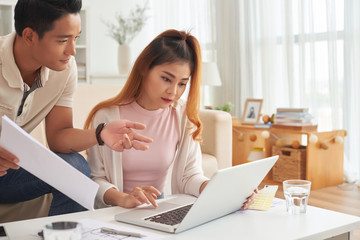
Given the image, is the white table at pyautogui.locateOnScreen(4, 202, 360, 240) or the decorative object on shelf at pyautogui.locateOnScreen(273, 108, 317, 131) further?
the decorative object on shelf at pyautogui.locateOnScreen(273, 108, 317, 131)

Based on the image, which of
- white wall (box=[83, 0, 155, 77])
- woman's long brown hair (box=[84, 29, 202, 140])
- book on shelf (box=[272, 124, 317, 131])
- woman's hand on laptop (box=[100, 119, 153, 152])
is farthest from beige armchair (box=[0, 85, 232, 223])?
white wall (box=[83, 0, 155, 77])

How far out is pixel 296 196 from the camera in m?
1.29

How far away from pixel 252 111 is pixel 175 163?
8.35 ft

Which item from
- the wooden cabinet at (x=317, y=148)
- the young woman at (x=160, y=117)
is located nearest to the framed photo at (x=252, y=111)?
the wooden cabinet at (x=317, y=148)

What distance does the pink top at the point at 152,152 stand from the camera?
5.82 feet

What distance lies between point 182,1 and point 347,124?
2.54m

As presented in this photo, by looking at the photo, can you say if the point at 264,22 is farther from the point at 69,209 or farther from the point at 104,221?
the point at 104,221

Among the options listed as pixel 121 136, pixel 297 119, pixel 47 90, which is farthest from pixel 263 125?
pixel 121 136

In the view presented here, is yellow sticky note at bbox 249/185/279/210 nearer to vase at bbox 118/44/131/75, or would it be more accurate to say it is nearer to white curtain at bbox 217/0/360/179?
white curtain at bbox 217/0/360/179

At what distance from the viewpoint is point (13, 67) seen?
1.59m

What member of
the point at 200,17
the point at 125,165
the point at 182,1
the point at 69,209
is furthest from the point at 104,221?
the point at 182,1

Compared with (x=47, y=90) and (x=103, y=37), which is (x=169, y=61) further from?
(x=103, y=37)

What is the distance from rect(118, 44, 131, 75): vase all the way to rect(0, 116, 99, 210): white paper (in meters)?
4.55

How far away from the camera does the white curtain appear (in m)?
3.77
